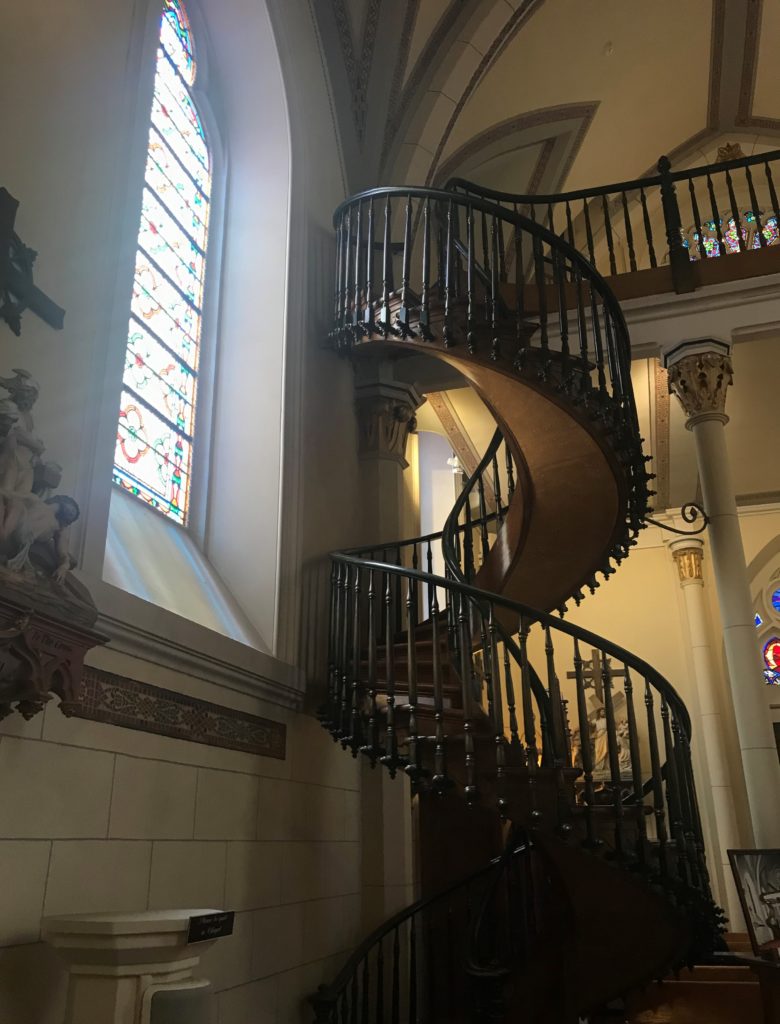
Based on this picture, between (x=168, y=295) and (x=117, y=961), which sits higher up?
(x=168, y=295)

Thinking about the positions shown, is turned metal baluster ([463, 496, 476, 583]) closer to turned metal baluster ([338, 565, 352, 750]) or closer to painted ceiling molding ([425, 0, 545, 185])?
turned metal baluster ([338, 565, 352, 750])

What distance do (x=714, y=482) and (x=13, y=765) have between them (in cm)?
471

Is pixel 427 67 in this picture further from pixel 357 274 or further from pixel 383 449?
pixel 383 449

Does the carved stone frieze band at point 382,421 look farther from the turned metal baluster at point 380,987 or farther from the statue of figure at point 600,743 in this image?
the statue of figure at point 600,743

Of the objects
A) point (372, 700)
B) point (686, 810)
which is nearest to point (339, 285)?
point (372, 700)

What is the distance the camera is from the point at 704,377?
578 cm

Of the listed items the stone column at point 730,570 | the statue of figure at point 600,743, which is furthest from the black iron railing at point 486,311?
the statue of figure at point 600,743

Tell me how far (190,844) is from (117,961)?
119cm

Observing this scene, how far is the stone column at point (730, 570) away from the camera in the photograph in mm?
4902

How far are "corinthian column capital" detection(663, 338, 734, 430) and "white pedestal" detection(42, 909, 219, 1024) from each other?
487 cm

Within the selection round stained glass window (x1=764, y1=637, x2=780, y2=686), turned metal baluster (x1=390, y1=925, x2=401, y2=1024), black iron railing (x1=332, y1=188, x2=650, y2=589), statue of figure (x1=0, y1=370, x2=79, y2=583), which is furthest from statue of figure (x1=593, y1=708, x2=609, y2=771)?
statue of figure (x1=0, y1=370, x2=79, y2=583)

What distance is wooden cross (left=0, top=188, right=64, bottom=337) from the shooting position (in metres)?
2.61

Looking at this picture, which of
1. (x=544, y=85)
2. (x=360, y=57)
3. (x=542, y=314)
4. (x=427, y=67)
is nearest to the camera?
(x=542, y=314)

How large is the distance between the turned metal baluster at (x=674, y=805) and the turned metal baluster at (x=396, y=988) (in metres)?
1.66
